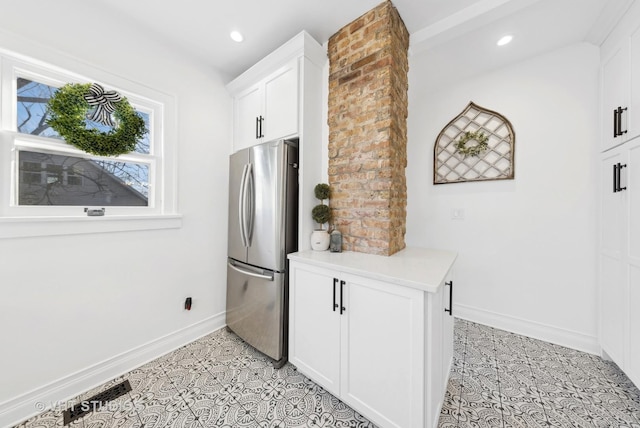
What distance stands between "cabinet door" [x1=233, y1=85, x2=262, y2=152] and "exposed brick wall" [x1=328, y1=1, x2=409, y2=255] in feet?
2.35

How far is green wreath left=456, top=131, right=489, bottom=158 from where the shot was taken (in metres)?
2.41

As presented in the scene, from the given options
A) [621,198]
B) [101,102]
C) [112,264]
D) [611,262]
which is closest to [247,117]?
[101,102]

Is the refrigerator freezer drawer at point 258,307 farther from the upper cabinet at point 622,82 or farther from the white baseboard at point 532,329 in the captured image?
the upper cabinet at point 622,82

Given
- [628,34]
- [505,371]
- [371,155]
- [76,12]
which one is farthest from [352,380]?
[76,12]

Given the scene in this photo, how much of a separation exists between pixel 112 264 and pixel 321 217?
162 centimetres

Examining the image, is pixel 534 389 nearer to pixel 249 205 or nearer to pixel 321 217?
pixel 321 217

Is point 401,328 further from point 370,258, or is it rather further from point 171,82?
point 171,82

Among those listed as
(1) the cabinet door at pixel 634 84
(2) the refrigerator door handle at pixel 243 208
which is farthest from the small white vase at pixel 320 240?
(1) the cabinet door at pixel 634 84

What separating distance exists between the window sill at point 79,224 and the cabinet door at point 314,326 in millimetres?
1211

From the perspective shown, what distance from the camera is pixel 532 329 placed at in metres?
2.21

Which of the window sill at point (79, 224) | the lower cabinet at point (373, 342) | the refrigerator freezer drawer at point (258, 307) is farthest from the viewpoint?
the refrigerator freezer drawer at point (258, 307)

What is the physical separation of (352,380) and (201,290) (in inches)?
64.7

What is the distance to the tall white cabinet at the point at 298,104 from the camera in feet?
6.19

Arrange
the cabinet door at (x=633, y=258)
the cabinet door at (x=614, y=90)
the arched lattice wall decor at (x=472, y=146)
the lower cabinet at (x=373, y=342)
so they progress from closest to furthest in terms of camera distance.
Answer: the lower cabinet at (x=373, y=342) → the cabinet door at (x=633, y=258) → the cabinet door at (x=614, y=90) → the arched lattice wall decor at (x=472, y=146)
